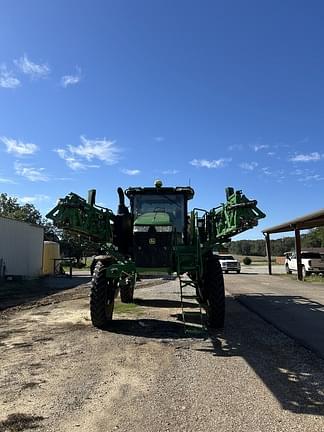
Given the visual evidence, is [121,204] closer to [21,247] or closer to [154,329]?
[154,329]

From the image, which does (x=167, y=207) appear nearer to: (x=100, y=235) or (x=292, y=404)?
(x=100, y=235)

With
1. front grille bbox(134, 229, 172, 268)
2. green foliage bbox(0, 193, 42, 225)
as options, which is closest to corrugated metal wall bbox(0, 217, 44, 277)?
front grille bbox(134, 229, 172, 268)

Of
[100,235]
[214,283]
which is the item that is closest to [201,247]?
[214,283]

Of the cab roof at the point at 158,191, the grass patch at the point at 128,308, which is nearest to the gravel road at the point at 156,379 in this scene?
the grass patch at the point at 128,308

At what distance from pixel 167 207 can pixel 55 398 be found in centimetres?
683

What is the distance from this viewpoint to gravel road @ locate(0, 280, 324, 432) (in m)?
4.79

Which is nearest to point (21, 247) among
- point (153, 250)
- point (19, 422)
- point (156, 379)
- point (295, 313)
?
point (295, 313)

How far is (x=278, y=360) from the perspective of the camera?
7469 millimetres

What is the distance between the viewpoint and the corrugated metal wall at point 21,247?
2741 centimetres

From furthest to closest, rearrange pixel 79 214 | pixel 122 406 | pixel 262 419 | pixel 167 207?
pixel 167 207
pixel 79 214
pixel 122 406
pixel 262 419

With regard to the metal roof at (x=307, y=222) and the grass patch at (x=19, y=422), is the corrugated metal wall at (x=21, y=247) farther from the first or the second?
the grass patch at (x=19, y=422)

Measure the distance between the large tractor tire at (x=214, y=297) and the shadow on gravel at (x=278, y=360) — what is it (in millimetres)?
349

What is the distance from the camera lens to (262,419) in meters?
4.79

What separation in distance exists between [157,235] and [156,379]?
4.00 metres
